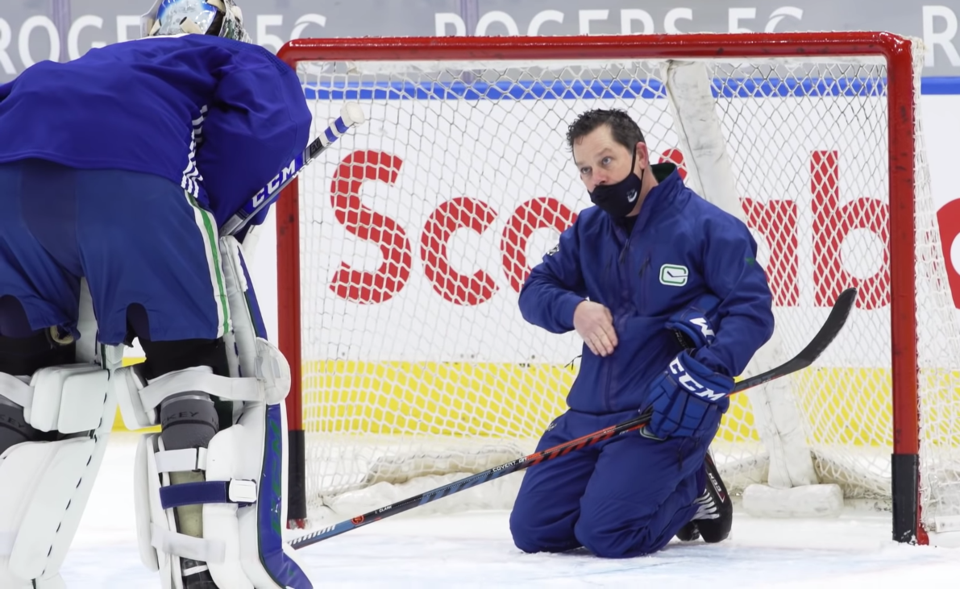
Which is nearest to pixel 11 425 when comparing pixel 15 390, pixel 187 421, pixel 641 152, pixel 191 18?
pixel 15 390

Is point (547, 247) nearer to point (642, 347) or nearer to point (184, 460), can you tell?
point (642, 347)

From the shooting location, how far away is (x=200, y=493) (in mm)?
1503

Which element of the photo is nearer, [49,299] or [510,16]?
[49,299]

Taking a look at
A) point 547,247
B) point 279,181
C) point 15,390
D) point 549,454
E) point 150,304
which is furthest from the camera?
point 547,247

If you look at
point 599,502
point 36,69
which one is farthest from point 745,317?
point 36,69

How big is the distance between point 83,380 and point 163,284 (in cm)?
23

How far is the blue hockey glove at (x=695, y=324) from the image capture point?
2.18 m

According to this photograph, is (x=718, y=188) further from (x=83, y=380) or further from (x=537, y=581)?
(x=83, y=380)

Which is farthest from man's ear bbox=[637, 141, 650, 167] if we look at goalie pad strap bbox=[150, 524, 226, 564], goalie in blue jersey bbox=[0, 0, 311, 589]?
goalie pad strap bbox=[150, 524, 226, 564]

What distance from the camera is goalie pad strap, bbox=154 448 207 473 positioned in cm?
150

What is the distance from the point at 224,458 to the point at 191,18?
675 millimetres

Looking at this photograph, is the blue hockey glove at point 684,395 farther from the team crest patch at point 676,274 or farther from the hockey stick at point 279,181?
the hockey stick at point 279,181

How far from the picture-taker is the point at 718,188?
270cm

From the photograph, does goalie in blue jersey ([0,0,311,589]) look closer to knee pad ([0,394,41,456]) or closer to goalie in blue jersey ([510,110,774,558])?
knee pad ([0,394,41,456])
